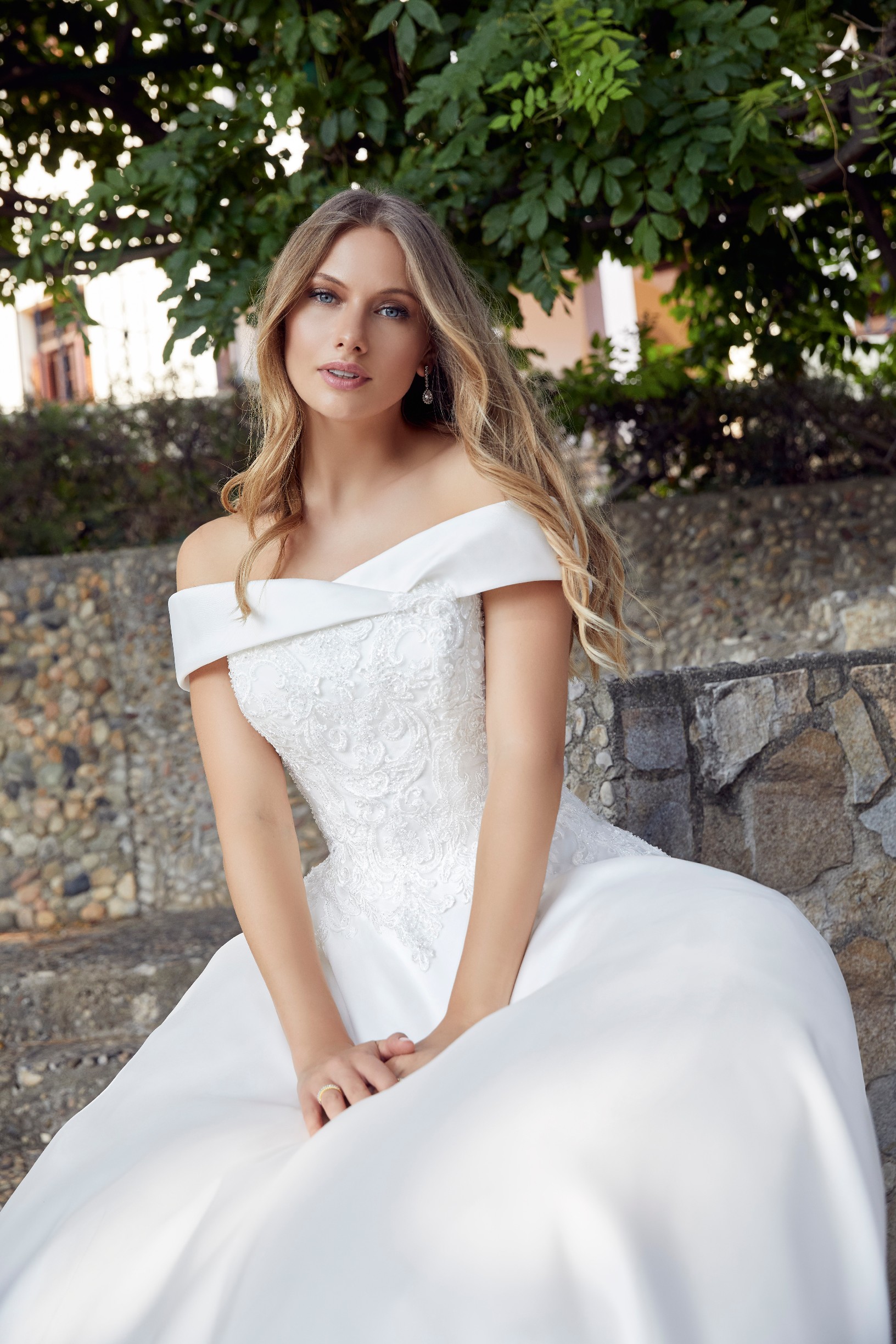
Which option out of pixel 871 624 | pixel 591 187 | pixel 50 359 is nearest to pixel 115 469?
pixel 591 187

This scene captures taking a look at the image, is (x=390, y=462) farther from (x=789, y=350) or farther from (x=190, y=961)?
(x=789, y=350)

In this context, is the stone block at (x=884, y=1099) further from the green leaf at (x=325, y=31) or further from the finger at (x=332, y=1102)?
the green leaf at (x=325, y=31)

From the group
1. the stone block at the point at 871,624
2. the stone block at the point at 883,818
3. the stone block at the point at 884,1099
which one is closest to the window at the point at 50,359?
the stone block at the point at 871,624

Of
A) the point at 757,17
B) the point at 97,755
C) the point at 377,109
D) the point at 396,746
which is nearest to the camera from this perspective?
the point at 396,746

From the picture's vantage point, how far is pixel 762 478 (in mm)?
5902

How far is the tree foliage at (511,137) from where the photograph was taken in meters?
3.29

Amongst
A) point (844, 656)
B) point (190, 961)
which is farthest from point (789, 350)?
point (190, 961)

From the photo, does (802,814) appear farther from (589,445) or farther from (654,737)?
(589,445)

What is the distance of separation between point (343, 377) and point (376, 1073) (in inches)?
42.0

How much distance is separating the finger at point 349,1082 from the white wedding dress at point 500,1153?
0.25 ft

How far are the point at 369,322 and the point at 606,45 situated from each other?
1.64 meters

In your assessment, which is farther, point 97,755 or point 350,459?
point 97,755

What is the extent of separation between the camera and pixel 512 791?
1788mm

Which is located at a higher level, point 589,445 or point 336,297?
point 589,445
